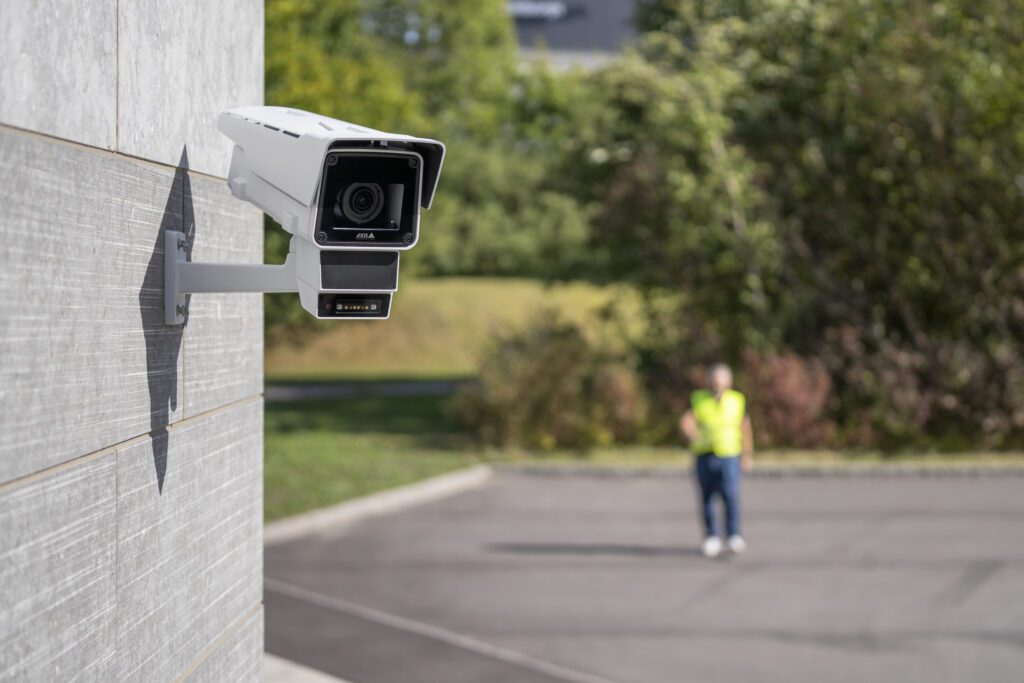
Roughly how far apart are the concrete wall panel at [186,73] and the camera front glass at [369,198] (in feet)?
1.89

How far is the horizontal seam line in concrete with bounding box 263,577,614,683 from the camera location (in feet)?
28.8

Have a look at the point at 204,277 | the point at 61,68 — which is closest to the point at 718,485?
the point at 204,277

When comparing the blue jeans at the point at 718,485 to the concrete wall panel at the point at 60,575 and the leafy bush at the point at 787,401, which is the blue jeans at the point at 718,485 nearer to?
the leafy bush at the point at 787,401

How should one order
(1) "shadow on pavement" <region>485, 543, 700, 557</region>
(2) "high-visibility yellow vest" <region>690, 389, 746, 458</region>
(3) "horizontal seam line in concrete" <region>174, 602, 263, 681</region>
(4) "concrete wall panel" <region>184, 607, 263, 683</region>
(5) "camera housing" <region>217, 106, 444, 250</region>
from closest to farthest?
(5) "camera housing" <region>217, 106, 444, 250</region> → (3) "horizontal seam line in concrete" <region>174, 602, 263, 681</region> → (4) "concrete wall panel" <region>184, 607, 263, 683</region> → (2) "high-visibility yellow vest" <region>690, 389, 746, 458</region> → (1) "shadow on pavement" <region>485, 543, 700, 557</region>

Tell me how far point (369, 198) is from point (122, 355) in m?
0.81

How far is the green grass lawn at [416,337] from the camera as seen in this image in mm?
40219

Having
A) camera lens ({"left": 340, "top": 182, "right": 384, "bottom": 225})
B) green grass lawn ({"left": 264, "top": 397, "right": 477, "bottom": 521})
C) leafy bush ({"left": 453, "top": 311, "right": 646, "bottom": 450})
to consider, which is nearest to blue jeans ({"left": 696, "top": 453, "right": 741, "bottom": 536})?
green grass lawn ({"left": 264, "top": 397, "right": 477, "bottom": 521})

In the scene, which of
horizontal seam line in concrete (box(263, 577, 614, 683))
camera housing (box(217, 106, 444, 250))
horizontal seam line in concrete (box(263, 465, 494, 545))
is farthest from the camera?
horizontal seam line in concrete (box(263, 465, 494, 545))

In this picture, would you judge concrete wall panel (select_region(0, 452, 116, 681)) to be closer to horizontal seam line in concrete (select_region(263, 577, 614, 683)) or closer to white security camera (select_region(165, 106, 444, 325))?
white security camera (select_region(165, 106, 444, 325))

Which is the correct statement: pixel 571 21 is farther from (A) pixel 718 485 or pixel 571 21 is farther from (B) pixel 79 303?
(B) pixel 79 303

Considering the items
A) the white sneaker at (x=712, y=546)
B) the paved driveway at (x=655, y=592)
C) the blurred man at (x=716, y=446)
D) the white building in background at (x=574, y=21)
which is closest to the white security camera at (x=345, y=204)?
the paved driveway at (x=655, y=592)

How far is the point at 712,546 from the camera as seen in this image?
12703 millimetres

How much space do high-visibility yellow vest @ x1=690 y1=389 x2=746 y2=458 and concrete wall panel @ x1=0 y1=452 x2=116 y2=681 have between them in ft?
30.8

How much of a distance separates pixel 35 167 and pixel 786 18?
2090 cm
